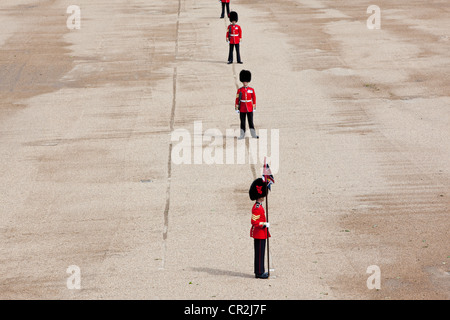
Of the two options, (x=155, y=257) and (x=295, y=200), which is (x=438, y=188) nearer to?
(x=295, y=200)

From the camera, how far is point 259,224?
37.0 ft

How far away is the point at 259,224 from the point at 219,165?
6428 mm

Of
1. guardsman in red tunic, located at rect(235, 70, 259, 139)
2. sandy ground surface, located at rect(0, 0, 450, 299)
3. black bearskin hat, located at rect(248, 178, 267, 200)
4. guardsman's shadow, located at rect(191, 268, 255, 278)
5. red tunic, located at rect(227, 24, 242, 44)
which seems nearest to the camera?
black bearskin hat, located at rect(248, 178, 267, 200)

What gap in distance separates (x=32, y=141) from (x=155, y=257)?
8.88 metres

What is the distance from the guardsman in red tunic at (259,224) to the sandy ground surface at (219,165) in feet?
1.06

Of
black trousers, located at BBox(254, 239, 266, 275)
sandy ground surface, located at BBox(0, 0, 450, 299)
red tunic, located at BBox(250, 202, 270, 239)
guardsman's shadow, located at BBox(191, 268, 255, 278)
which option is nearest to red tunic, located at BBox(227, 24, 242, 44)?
sandy ground surface, located at BBox(0, 0, 450, 299)

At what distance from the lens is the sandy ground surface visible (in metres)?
12.1

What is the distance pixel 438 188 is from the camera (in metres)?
Result: 15.7

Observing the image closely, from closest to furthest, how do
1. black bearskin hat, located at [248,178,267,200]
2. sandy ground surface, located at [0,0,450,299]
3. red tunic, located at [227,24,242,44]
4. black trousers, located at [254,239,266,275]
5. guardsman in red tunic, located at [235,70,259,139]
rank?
black bearskin hat, located at [248,178,267,200], black trousers, located at [254,239,266,275], sandy ground surface, located at [0,0,450,299], guardsman in red tunic, located at [235,70,259,139], red tunic, located at [227,24,242,44]

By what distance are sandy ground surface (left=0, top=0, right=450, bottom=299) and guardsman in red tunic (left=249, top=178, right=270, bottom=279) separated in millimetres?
324

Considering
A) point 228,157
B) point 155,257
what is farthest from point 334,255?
point 228,157

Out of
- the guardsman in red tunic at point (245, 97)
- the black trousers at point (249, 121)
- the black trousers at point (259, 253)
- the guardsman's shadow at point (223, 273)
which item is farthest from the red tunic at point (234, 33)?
the black trousers at point (259, 253)

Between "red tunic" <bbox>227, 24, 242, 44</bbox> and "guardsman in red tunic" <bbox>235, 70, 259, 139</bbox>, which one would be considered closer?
"guardsman in red tunic" <bbox>235, 70, 259, 139</bbox>

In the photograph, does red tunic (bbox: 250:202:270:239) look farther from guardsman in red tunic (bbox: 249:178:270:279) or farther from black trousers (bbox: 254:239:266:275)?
black trousers (bbox: 254:239:266:275)
